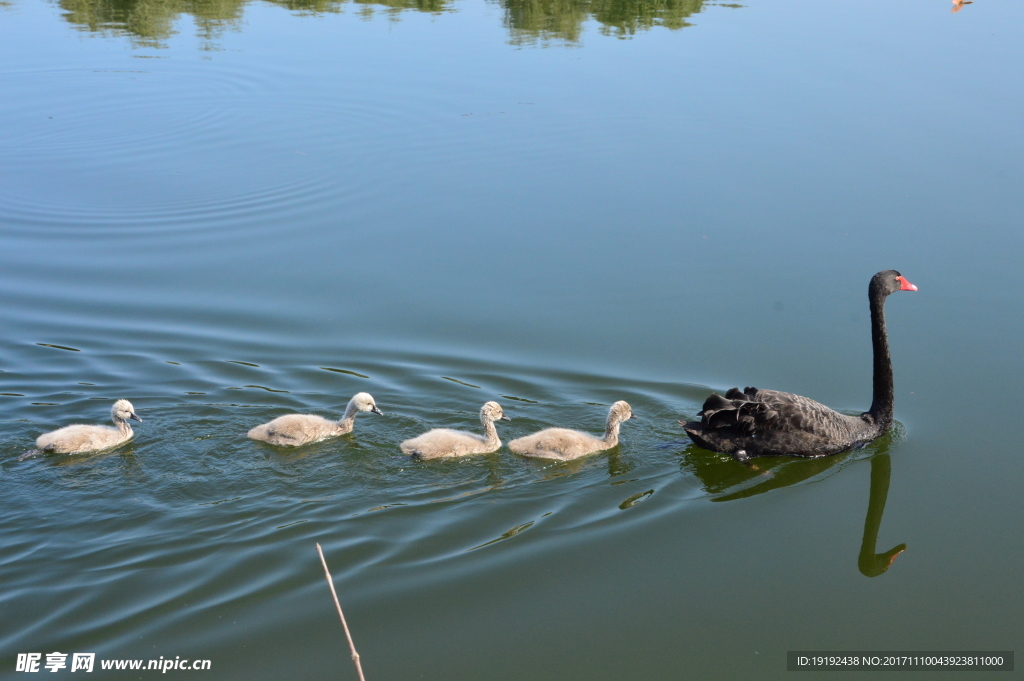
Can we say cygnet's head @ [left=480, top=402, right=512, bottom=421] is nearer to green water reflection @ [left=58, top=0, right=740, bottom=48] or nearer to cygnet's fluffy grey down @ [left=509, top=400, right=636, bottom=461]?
cygnet's fluffy grey down @ [left=509, top=400, right=636, bottom=461]

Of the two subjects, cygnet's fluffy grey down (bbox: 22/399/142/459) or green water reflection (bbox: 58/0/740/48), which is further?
green water reflection (bbox: 58/0/740/48)

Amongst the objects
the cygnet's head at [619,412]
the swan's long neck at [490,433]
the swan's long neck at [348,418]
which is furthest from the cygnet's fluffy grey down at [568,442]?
the swan's long neck at [348,418]

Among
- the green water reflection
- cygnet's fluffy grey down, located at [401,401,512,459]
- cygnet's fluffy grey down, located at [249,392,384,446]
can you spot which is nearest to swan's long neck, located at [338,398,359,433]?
cygnet's fluffy grey down, located at [249,392,384,446]

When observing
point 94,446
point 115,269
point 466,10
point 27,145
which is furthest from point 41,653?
point 466,10

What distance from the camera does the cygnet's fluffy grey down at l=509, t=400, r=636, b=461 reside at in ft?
23.2

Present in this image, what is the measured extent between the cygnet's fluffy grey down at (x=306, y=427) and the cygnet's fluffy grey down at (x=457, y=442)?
48cm

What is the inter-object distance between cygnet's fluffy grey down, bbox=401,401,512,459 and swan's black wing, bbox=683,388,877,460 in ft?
4.61

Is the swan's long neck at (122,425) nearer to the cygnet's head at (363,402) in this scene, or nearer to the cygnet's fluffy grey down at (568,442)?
the cygnet's head at (363,402)

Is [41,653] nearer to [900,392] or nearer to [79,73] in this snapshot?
[900,392]

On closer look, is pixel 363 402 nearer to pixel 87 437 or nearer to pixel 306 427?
pixel 306 427

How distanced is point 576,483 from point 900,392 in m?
3.01

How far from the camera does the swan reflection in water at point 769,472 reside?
668 centimetres

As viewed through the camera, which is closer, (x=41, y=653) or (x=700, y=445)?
(x=41, y=653)

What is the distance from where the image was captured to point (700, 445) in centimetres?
712
